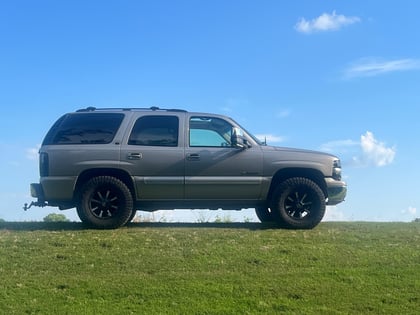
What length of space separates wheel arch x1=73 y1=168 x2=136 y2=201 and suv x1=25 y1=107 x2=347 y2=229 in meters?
0.02

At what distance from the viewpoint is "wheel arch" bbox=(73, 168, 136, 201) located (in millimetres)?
9352

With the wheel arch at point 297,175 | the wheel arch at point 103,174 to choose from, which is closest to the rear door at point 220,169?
the wheel arch at point 297,175

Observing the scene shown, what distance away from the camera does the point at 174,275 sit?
6.91 m

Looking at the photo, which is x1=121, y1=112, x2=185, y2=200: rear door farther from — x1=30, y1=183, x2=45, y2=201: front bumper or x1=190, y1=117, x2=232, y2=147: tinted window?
x1=30, y1=183, x2=45, y2=201: front bumper

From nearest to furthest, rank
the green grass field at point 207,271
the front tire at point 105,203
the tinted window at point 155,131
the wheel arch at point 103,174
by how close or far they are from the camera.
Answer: the green grass field at point 207,271
the front tire at point 105,203
the wheel arch at point 103,174
the tinted window at point 155,131

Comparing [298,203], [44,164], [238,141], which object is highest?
[238,141]

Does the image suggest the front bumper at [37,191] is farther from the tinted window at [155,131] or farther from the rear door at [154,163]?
the tinted window at [155,131]

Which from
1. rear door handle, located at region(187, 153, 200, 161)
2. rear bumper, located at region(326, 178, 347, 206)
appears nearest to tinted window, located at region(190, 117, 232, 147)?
rear door handle, located at region(187, 153, 200, 161)

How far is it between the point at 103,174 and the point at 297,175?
3161 mm

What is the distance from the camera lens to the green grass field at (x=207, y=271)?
6117 mm

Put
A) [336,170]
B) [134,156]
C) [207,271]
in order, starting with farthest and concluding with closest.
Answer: [336,170]
[134,156]
[207,271]

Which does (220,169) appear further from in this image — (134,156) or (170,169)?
(134,156)

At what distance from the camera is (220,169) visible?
9.53 metres

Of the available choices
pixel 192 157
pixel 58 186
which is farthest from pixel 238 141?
pixel 58 186
